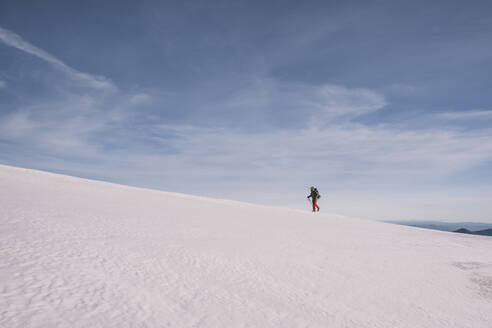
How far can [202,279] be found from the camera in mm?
3775

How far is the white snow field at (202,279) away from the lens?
8.82 feet

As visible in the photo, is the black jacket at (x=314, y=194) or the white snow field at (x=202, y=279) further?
the black jacket at (x=314, y=194)

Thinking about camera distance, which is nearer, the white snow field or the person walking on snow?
the white snow field

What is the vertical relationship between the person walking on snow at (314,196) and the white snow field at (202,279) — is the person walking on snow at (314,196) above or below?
above

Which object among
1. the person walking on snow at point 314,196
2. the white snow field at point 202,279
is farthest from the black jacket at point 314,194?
the white snow field at point 202,279

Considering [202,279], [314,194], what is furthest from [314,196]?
[202,279]

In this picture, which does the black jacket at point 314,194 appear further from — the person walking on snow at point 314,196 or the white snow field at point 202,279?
the white snow field at point 202,279

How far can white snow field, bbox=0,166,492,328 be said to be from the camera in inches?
106

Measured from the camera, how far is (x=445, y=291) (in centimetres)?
464

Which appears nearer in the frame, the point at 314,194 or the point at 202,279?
Answer: the point at 202,279

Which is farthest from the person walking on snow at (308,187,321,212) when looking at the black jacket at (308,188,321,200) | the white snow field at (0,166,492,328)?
the white snow field at (0,166,492,328)

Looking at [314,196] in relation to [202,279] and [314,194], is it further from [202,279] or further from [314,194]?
[202,279]

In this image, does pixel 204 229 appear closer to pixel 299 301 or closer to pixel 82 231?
pixel 82 231

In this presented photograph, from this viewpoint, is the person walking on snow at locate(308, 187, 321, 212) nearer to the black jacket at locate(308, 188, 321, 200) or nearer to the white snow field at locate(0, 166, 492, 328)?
the black jacket at locate(308, 188, 321, 200)
